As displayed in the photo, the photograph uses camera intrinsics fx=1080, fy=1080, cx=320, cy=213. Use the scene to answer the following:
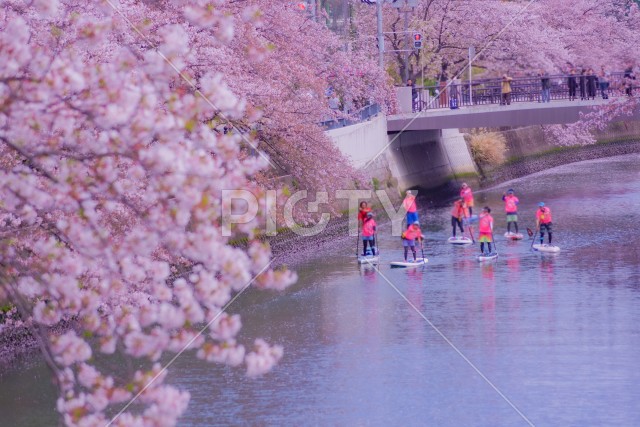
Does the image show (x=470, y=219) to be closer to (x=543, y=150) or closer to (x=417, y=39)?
(x=417, y=39)

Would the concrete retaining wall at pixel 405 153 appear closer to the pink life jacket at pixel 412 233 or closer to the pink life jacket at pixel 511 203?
the pink life jacket at pixel 511 203

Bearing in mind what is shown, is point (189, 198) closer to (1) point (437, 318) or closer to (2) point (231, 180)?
(2) point (231, 180)

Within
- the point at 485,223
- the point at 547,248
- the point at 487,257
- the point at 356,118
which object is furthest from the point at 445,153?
the point at 485,223

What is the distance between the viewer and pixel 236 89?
994 inches

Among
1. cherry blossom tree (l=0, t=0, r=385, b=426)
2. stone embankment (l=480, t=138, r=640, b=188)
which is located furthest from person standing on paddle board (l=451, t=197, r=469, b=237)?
cherry blossom tree (l=0, t=0, r=385, b=426)

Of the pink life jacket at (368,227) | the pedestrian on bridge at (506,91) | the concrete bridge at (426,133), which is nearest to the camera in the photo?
the pink life jacket at (368,227)

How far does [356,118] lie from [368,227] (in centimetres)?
931

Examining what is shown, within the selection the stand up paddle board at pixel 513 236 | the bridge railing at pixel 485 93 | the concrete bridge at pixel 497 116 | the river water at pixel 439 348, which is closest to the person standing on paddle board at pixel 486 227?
the river water at pixel 439 348

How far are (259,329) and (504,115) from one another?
Answer: 26.5 meters

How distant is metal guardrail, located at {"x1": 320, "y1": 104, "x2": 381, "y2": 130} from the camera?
123 feet

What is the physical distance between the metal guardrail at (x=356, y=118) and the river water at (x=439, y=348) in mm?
6403

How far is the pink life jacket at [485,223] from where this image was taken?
29219 mm

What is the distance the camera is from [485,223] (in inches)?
1155

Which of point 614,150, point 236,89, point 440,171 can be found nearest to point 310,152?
point 236,89
